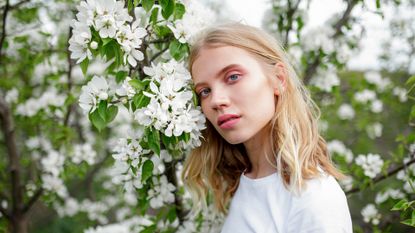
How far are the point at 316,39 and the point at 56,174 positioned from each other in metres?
2.06

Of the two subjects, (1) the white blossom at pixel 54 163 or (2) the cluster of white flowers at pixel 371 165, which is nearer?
(2) the cluster of white flowers at pixel 371 165

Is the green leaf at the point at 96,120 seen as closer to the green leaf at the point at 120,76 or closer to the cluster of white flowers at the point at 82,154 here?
the green leaf at the point at 120,76

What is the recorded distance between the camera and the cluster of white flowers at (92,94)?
1.63m

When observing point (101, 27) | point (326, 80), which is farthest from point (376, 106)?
point (101, 27)

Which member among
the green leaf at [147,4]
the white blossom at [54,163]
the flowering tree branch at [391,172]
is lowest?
the flowering tree branch at [391,172]

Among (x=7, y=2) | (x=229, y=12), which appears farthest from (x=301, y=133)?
(x=229, y=12)

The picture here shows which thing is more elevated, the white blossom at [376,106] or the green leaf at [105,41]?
the green leaf at [105,41]

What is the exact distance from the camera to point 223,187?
2.18 metres

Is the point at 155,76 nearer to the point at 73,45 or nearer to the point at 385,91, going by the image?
the point at 73,45

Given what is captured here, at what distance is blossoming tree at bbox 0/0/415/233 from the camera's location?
160 cm

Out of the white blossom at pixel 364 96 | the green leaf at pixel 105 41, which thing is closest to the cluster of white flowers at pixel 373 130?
the white blossom at pixel 364 96

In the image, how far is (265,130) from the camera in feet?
6.12

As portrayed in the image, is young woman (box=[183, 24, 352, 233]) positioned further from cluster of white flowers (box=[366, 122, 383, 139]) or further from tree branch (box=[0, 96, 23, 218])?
cluster of white flowers (box=[366, 122, 383, 139])

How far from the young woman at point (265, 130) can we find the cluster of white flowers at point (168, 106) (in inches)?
4.7
